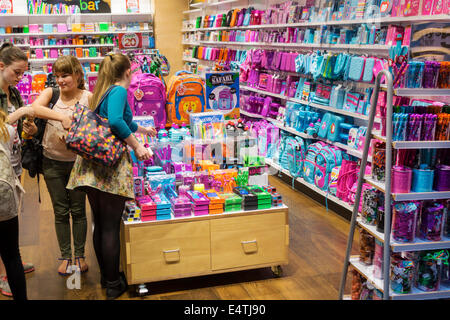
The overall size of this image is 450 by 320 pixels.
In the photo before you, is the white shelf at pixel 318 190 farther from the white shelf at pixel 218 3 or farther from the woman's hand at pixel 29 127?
the white shelf at pixel 218 3

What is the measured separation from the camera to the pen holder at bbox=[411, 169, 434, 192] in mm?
2527

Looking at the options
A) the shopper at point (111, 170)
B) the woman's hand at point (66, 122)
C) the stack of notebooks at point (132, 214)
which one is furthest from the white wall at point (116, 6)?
the stack of notebooks at point (132, 214)

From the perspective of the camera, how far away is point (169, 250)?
10.8 feet

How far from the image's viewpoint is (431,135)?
2.53m

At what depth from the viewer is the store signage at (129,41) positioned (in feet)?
20.3

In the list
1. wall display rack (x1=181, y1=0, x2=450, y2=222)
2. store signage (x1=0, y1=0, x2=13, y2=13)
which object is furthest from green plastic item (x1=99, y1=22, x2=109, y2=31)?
wall display rack (x1=181, y1=0, x2=450, y2=222)

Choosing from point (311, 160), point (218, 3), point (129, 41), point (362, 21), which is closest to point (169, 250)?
point (311, 160)

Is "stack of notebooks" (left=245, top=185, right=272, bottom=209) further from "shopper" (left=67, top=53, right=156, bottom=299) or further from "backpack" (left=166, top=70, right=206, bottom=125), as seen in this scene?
"backpack" (left=166, top=70, right=206, bottom=125)

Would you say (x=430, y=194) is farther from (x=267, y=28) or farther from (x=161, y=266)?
(x=267, y=28)

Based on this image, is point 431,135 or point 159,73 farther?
point 159,73

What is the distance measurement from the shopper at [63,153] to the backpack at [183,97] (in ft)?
3.33

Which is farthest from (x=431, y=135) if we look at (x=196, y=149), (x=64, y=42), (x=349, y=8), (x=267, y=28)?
(x=64, y=42)

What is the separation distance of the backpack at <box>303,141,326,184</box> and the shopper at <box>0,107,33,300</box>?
3.65 meters

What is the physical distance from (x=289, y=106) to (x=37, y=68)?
6.98 metres
